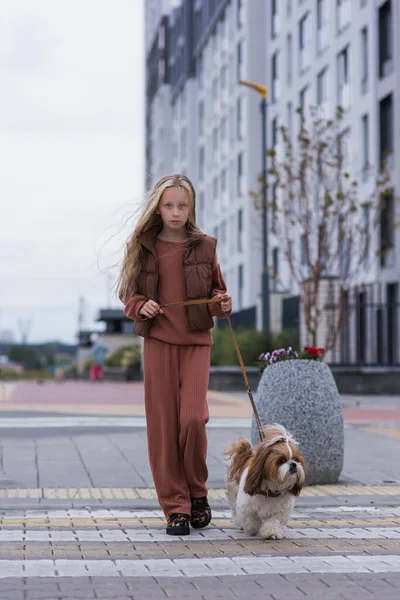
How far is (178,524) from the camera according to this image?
664 centimetres

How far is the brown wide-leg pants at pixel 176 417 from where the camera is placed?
22.2ft

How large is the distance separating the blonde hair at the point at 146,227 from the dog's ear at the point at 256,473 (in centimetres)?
129

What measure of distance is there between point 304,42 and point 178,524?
4018 cm

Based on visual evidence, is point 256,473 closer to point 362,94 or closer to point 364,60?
point 362,94

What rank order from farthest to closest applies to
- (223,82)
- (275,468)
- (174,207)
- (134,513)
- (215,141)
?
(215,141), (223,82), (134,513), (174,207), (275,468)

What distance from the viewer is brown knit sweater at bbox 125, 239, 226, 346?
682cm

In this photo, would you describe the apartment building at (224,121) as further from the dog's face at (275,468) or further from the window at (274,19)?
the dog's face at (275,468)

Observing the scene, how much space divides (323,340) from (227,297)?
20804 millimetres

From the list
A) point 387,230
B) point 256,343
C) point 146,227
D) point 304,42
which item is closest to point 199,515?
point 146,227

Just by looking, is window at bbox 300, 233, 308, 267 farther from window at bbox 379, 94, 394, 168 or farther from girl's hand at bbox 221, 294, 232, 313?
girl's hand at bbox 221, 294, 232, 313

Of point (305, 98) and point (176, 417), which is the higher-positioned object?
point (305, 98)

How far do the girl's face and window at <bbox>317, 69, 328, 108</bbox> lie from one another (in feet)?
117

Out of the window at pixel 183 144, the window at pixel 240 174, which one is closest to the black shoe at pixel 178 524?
the window at pixel 240 174

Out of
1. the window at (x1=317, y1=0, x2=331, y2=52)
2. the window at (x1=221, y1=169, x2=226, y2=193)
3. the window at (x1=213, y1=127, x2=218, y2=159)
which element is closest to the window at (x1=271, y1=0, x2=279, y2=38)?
the window at (x1=317, y1=0, x2=331, y2=52)
